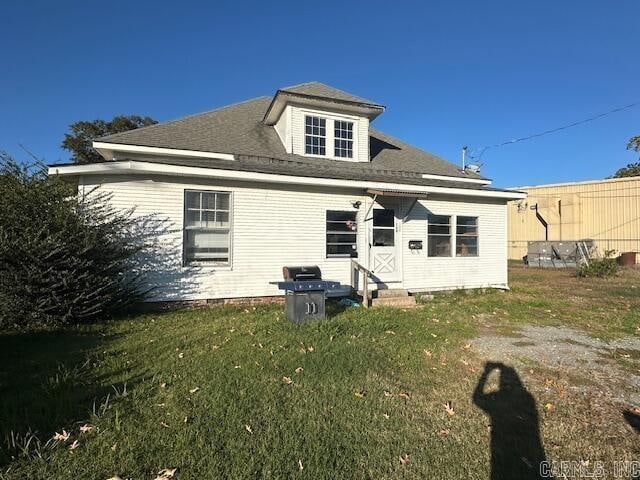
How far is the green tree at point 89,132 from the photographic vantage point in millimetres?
31656

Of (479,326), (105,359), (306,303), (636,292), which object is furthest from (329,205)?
(636,292)

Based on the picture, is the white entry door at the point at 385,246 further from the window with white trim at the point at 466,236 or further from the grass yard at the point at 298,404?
the grass yard at the point at 298,404

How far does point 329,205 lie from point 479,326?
4.97m

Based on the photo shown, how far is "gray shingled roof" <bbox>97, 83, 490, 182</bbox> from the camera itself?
10.9m

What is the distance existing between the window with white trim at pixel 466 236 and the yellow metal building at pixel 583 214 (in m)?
19.2

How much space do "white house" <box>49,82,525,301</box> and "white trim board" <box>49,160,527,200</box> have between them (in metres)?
0.03

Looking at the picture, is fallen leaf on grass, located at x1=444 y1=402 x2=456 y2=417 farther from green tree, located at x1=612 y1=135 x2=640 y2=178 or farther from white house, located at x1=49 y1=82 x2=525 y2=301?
green tree, located at x1=612 y1=135 x2=640 y2=178

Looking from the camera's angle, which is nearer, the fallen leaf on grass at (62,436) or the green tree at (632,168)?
the fallen leaf on grass at (62,436)

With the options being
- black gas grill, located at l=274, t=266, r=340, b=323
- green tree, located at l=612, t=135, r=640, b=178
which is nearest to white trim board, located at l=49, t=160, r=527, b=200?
black gas grill, located at l=274, t=266, r=340, b=323

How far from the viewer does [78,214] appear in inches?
294

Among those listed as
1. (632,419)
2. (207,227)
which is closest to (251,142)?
(207,227)

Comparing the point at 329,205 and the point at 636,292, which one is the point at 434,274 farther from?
the point at 636,292

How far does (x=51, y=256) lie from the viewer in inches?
268

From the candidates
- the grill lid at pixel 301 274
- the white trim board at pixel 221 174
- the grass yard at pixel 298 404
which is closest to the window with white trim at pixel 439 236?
the white trim board at pixel 221 174
